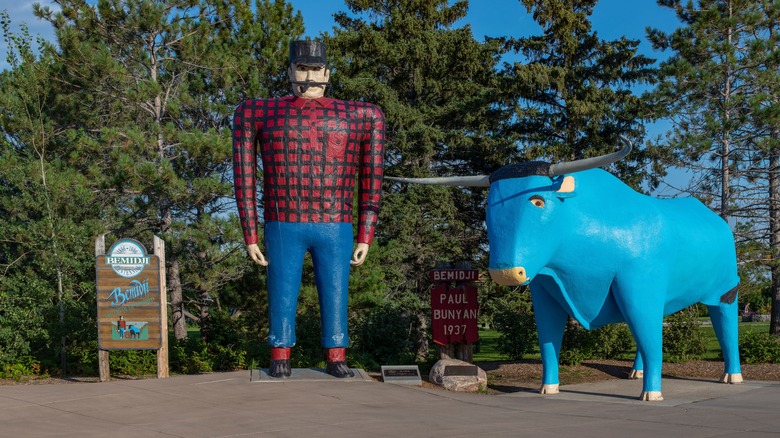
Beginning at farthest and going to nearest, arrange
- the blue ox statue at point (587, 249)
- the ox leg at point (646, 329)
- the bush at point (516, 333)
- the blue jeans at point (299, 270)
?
the bush at point (516, 333), the blue jeans at point (299, 270), the ox leg at point (646, 329), the blue ox statue at point (587, 249)

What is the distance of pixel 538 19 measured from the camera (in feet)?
66.4

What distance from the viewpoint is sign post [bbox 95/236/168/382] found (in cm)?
1152

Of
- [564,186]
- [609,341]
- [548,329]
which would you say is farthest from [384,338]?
[564,186]

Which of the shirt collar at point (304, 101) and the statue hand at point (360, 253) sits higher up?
the shirt collar at point (304, 101)

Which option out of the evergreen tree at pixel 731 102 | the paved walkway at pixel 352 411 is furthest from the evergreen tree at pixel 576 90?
the paved walkway at pixel 352 411

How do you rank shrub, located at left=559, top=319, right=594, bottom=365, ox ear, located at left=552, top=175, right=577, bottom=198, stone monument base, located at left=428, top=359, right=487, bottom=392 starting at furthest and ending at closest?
1. shrub, located at left=559, top=319, right=594, bottom=365
2. stone monument base, located at left=428, top=359, right=487, bottom=392
3. ox ear, located at left=552, top=175, right=577, bottom=198

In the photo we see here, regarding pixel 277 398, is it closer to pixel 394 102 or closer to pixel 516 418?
pixel 516 418

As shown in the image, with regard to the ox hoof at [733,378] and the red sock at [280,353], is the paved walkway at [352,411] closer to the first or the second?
the red sock at [280,353]

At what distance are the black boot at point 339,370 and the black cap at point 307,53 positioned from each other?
3554 millimetres

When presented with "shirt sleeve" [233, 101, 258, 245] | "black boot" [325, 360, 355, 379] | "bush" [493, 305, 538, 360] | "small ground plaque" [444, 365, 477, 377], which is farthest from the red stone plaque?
"shirt sleeve" [233, 101, 258, 245]

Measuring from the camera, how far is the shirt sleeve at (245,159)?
979cm

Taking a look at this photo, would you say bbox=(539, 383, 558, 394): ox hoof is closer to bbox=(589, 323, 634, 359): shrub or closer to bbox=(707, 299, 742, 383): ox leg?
bbox=(707, 299, 742, 383): ox leg

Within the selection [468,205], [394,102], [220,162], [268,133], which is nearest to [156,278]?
[268,133]

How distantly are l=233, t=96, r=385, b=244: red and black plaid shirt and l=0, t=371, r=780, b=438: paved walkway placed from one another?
6.64 feet
